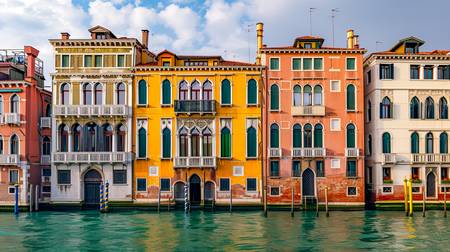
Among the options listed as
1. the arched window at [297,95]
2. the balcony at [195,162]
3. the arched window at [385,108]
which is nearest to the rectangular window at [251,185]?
the balcony at [195,162]

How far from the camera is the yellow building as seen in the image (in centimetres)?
3444

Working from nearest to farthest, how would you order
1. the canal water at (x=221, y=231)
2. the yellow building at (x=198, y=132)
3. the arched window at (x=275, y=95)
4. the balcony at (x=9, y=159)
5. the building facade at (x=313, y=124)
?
1. the canal water at (x=221, y=231)
2. the balcony at (x=9, y=159)
3. the building facade at (x=313, y=124)
4. the yellow building at (x=198, y=132)
5. the arched window at (x=275, y=95)

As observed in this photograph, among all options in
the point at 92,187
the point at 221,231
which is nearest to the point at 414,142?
the point at 221,231

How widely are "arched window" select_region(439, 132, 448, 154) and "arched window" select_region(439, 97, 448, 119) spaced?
1.16m

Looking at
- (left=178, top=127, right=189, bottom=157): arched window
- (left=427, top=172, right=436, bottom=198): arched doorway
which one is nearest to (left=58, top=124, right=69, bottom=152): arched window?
(left=178, top=127, right=189, bottom=157): arched window

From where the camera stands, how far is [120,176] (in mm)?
34562

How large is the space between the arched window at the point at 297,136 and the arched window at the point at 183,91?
24.1 ft

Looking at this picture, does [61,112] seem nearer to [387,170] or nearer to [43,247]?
[43,247]

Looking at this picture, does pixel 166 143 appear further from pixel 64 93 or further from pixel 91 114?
pixel 64 93

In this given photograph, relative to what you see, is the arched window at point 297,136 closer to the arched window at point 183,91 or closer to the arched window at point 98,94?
the arched window at point 183,91

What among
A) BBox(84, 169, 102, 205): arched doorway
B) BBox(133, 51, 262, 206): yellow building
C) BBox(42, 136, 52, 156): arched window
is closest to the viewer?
BBox(133, 51, 262, 206): yellow building

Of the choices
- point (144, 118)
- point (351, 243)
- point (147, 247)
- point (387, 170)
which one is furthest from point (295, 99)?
point (147, 247)

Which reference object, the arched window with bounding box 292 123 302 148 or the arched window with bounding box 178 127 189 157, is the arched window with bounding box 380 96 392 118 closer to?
the arched window with bounding box 292 123 302 148

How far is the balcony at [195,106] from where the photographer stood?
34.2m
